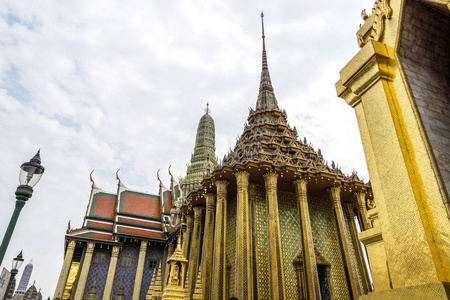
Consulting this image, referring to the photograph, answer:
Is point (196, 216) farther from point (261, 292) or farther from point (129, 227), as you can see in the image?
point (129, 227)

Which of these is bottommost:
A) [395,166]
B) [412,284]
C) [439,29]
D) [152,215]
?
[412,284]

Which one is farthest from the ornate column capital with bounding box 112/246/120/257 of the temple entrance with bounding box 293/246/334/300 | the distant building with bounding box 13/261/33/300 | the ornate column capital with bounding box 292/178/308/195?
the distant building with bounding box 13/261/33/300

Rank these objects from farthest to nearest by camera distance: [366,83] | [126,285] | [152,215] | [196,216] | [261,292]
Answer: [152,215] → [126,285] → [196,216] → [261,292] → [366,83]

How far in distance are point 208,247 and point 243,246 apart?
117 inches

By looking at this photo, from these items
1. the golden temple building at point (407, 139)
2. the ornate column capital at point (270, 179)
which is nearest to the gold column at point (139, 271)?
the ornate column capital at point (270, 179)

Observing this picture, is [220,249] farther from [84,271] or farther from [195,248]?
[84,271]

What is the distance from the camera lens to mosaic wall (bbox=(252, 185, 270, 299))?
39.5 ft

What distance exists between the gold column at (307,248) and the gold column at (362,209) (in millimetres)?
3516

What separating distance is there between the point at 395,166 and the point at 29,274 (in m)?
Answer: 165

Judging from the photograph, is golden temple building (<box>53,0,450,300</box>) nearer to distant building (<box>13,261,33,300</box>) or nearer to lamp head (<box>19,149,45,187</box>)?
lamp head (<box>19,149,45,187</box>)

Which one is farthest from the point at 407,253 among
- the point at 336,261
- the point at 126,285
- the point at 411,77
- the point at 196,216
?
the point at 126,285

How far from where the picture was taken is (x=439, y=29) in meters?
3.34

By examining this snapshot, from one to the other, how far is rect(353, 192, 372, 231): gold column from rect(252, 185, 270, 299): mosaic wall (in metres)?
5.02

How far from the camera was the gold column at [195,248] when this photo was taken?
14942 mm
